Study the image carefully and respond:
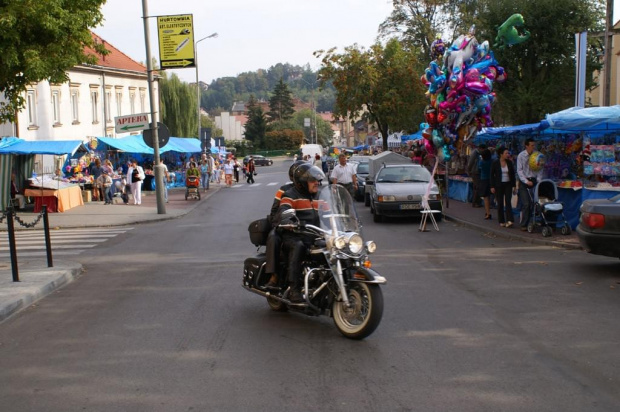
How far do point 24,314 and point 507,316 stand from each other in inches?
229

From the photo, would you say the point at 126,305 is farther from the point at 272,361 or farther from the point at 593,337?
the point at 593,337

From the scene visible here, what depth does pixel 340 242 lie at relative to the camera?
6656 millimetres

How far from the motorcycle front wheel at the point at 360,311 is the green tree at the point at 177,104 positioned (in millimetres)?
53315

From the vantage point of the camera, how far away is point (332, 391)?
5.24 metres

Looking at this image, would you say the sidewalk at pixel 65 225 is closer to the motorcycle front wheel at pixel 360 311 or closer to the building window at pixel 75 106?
the motorcycle front wheel at pixel 360 311

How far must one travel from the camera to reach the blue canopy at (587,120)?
1336 centimetres

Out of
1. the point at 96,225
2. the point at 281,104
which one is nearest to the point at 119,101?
the point at 96,225

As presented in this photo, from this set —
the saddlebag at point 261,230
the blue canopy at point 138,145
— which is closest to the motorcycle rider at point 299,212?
the saddlebag at point 261,230

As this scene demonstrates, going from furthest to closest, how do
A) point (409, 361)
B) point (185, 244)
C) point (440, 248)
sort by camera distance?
point (185, 244) → point (440, 248) → point (409, 361)

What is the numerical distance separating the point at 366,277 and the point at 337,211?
2.91 feet

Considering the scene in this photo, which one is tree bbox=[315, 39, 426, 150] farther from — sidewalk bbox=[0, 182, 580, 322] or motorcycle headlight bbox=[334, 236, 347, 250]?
motorcycle headlight bbox=[334, 236, 347, 250]

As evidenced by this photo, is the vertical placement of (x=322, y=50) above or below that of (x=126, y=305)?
above

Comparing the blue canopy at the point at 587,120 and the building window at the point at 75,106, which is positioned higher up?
the building window at the point at 75,106

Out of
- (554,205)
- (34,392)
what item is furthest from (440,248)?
(34,392)
